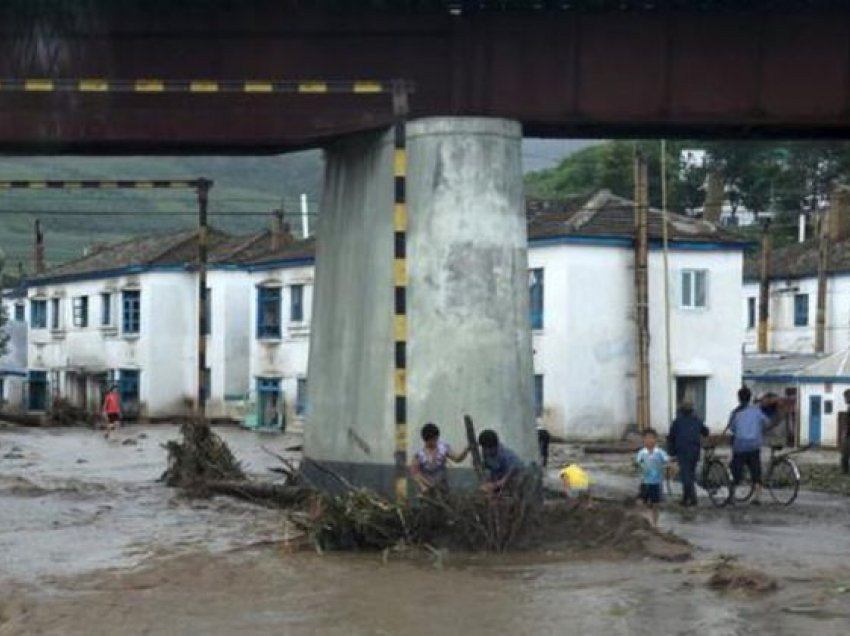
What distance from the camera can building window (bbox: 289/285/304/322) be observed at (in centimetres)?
5978

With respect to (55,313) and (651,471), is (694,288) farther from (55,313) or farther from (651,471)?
(55,313)

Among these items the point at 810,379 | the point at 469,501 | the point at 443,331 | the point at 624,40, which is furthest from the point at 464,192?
the point at 810,379

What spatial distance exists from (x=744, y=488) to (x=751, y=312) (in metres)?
42.7

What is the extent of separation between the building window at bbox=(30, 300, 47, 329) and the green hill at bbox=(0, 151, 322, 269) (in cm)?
3247

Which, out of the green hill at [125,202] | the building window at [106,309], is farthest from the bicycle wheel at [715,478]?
the green hill at [125,202]

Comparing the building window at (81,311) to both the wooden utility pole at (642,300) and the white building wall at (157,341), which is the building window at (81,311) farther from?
the wooden utility pole at (642,300)

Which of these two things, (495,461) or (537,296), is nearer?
(495,461)

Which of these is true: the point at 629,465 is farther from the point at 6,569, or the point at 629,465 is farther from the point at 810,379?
the point at 6,569

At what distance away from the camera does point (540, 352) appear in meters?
48.3

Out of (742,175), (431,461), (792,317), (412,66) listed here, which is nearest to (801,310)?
(792,317)

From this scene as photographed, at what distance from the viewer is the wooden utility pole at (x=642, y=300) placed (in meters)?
45.1

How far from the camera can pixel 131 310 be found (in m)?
68.9

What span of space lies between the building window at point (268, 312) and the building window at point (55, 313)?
17.0 meters

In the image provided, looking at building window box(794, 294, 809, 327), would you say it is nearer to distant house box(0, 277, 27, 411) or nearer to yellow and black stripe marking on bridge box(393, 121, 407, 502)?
distant house box(0, 277, 27, 411)
